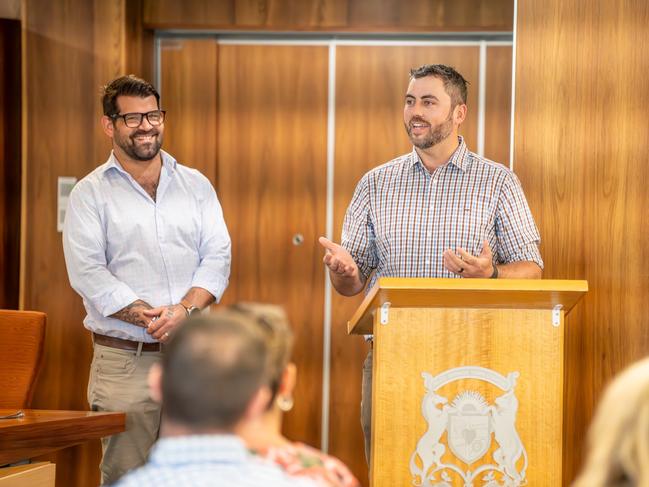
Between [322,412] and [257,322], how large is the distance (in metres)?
4.42

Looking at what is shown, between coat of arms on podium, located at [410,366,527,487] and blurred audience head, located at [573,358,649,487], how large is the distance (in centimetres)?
164

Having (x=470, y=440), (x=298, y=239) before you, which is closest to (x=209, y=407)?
(x=470, y=440)

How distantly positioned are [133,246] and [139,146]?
38 cm

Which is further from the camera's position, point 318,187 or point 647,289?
→ point 318,187

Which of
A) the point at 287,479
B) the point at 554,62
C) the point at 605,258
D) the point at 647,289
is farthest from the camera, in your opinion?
the point at 554,62

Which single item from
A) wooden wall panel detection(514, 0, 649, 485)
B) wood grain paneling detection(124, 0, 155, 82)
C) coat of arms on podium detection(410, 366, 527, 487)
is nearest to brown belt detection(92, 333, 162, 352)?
coat of arms on podium detection(410, 366, 527, 487)

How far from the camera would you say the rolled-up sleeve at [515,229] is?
11.8 feet

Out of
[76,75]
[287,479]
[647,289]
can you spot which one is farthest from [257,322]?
[76,75]

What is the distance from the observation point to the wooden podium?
2881 mm

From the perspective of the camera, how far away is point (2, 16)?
5824mm

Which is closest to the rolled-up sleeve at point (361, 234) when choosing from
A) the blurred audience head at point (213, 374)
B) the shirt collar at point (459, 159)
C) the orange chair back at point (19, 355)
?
the shirt collar at point (459, 159)

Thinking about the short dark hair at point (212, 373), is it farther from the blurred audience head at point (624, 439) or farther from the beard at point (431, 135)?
the beard at point (431, 135)

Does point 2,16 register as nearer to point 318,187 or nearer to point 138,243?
point 318,187

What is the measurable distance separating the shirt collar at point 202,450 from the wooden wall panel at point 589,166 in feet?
7.36
